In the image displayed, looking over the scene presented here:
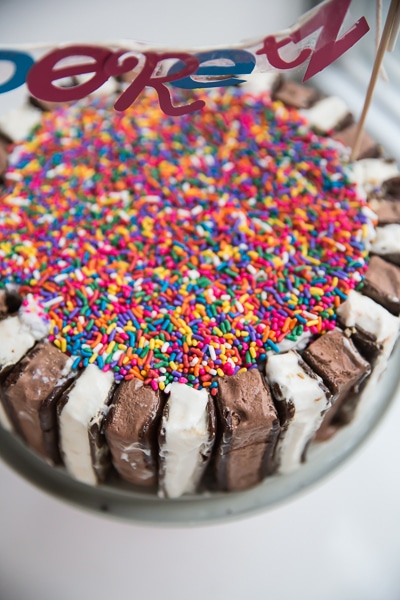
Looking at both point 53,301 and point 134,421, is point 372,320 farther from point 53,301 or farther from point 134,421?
point 53,301

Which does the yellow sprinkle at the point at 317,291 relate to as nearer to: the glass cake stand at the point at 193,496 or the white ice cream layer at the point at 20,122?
the glass cake stand at the point at 193,496

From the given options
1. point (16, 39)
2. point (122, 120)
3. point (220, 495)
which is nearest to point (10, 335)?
point (220, 495)

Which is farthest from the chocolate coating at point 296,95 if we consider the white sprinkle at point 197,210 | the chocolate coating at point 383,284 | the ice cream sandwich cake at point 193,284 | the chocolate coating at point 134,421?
the chocolate coating at point 134,421

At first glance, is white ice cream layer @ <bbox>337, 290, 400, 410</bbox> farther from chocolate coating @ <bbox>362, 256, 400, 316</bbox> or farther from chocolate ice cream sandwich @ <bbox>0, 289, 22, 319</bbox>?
chocolate ice cream sandwich @ <bbox>0, 289, 22, 319</bbox>

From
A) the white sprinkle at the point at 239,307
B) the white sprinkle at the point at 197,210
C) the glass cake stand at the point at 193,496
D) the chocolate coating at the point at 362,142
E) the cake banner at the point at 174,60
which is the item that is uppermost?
the cake banner at the point at 174,60

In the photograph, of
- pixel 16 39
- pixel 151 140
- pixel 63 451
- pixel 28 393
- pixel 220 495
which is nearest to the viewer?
pixel 28 393

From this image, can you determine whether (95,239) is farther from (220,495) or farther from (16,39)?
(16,39)

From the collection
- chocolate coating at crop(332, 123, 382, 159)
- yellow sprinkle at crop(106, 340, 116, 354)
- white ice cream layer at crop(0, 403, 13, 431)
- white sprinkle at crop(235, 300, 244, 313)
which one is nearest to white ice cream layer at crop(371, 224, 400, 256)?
chocolate coating at crop(332, 123, 382, 159)
